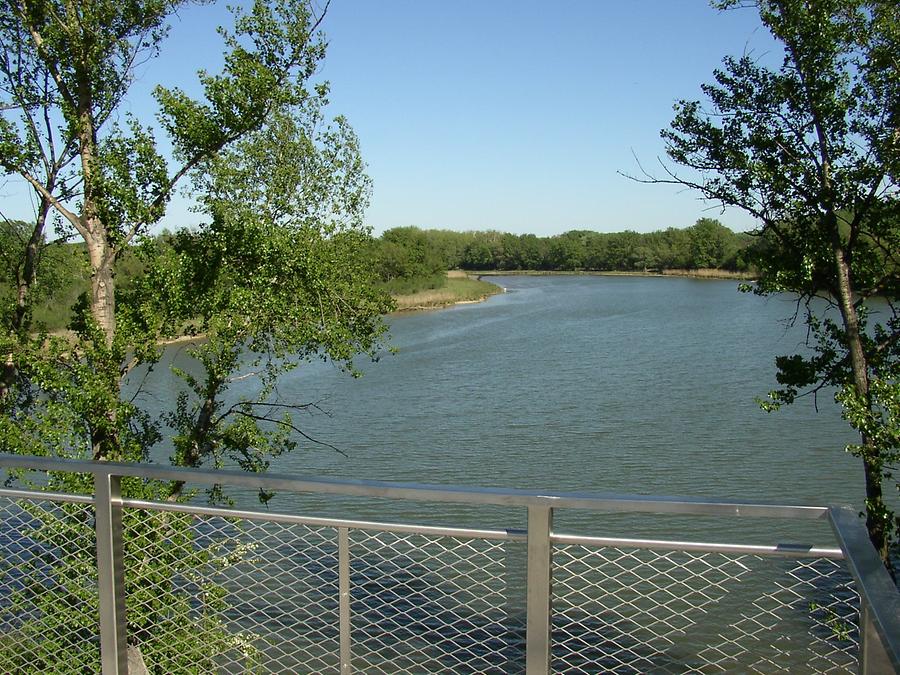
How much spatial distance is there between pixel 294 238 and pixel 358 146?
843 centimetres

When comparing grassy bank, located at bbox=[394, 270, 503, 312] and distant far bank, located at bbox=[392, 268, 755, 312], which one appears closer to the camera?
grassy bank, located at bbox=[394, 270, 503, 312]

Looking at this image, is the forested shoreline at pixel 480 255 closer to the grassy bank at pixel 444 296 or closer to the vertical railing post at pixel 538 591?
the grassy bank at pixel 444 296

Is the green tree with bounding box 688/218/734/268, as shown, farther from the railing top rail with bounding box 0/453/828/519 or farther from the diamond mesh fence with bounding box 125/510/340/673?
the railing top rail with bounding box 0/453/828/519

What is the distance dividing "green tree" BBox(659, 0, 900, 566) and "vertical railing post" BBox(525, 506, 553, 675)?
23.8ft

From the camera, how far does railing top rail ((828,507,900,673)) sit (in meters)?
1.57

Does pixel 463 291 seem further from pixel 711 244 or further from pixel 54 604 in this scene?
pixel 54 604

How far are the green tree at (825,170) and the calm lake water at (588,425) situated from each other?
1.32m

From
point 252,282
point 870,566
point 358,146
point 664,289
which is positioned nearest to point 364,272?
point 252,282

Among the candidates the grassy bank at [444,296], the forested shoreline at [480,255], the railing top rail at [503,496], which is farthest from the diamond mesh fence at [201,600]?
the grassy bank at [444,296]

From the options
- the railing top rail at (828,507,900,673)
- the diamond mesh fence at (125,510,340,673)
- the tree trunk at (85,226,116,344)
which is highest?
the tree trunk at (85,226,116,344)

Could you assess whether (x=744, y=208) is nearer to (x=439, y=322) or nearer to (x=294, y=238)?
(x=294, y=238)

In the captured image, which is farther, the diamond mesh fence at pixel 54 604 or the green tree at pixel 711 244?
the green tree at pixel 711 244

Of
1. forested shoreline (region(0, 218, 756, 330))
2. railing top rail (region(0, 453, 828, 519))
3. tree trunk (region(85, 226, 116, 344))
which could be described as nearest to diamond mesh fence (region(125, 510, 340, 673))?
railing top rail (region(0, 453, 828, 519))

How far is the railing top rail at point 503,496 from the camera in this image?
2.25 meters
